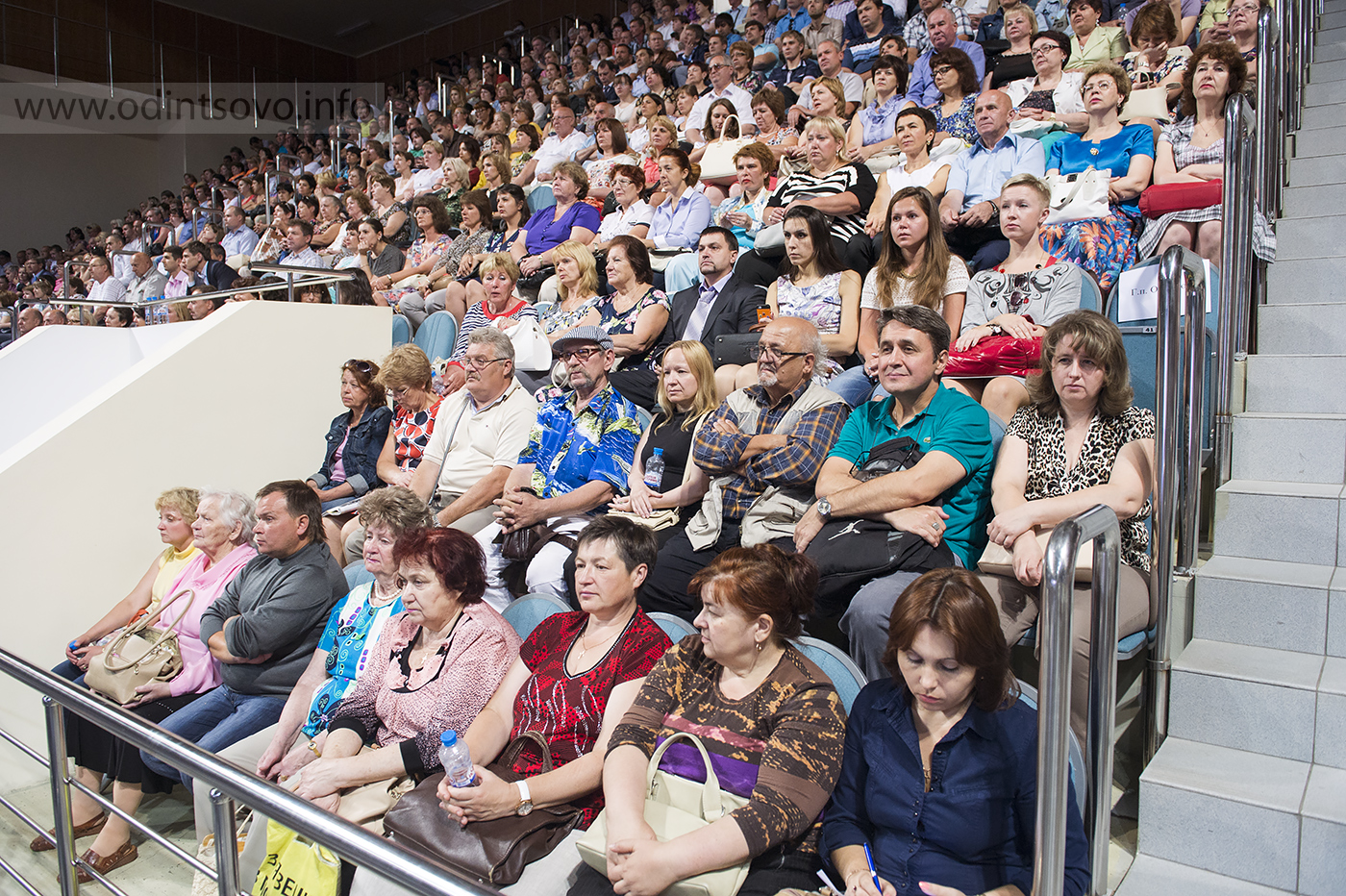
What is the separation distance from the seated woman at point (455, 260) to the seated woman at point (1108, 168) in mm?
2964

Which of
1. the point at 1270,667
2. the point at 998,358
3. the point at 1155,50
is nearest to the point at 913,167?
the point at 1155,50

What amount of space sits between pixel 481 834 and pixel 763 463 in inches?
44.6

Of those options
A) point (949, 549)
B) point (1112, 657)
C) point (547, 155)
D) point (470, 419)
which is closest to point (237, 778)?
point (1112, 657)

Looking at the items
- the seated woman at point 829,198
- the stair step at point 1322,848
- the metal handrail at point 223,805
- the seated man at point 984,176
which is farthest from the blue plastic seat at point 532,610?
the seated man at point 984,176

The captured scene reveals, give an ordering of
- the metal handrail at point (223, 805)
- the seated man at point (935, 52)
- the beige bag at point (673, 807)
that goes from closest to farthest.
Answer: the metal handrail at point (223, 805)
the beige bag at point (673, 807)
the seated man at point (935, 52)

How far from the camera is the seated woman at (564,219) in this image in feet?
16.5

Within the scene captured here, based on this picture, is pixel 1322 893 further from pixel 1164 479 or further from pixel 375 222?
pixel 375 222

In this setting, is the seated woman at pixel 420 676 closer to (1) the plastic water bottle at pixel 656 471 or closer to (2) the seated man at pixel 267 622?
(2) the seated man at pixel 267 622

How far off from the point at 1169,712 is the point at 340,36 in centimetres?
1677

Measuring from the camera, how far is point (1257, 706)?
63.7 inches

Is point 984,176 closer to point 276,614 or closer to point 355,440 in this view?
point 355,440

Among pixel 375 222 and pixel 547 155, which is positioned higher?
pixel 547 155

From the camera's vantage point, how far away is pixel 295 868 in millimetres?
1852

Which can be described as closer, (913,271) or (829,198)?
(913,271)
